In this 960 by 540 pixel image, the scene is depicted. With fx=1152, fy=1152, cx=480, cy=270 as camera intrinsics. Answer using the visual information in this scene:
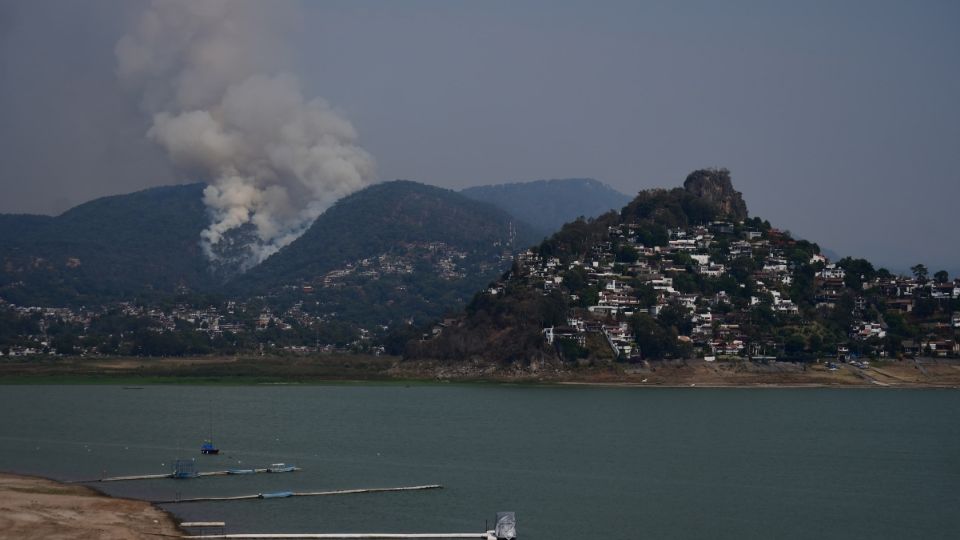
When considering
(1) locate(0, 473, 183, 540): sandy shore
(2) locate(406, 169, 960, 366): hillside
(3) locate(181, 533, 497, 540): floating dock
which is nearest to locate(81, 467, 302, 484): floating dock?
(1) locate(0, 473, 183, 540): sandy shore

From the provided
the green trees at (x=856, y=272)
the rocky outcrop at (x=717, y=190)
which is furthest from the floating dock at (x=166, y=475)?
the rocky outcrop at (x=717, y=190)

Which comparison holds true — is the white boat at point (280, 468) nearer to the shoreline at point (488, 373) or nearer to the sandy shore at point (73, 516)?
the sandy shore at point (73, 516)

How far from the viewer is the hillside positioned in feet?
359

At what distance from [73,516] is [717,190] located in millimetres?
125347

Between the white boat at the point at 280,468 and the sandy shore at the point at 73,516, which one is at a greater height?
the white boat at the point at 280,468

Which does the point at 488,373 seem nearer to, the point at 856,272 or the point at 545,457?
the point at 856,272

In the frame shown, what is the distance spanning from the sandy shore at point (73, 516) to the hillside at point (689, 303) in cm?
6982

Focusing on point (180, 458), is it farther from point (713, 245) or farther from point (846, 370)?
point (713, 245)

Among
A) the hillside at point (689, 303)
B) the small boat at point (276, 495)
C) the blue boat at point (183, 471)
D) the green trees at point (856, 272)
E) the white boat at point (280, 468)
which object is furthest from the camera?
the green trees at point (856, 272)

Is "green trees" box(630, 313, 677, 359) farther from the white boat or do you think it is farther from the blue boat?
the blue boat

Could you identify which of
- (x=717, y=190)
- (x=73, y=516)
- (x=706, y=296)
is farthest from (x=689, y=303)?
(x=73, y=516)

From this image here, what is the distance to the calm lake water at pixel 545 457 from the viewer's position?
4081cm

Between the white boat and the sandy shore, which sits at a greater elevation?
the white boat

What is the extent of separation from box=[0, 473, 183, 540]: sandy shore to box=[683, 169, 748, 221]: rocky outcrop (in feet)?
386
